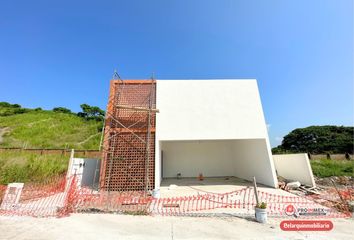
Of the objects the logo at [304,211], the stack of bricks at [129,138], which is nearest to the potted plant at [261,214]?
the logo at [304,211]

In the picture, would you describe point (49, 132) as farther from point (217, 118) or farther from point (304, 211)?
point (304, 211)

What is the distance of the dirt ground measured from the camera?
363cm

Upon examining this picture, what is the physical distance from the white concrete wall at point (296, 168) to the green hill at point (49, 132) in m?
16.6

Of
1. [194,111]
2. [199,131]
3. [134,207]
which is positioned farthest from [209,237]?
[194,111]

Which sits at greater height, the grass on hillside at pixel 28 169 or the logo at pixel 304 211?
the grass on hillside at pixel 28 169

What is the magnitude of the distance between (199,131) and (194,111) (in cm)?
111

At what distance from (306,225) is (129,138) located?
24.2 ft

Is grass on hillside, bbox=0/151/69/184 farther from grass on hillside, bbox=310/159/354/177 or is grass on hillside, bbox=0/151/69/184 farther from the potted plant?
grass on hillside, bbox=310/159/354/177

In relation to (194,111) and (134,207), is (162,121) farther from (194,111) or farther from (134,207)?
(134,207)

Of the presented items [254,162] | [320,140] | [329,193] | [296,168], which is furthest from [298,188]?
[320,140]

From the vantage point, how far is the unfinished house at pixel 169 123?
814 cm

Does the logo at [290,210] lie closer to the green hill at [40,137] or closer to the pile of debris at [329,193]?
the pile of debris at [329,193]

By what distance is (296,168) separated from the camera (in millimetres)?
8797

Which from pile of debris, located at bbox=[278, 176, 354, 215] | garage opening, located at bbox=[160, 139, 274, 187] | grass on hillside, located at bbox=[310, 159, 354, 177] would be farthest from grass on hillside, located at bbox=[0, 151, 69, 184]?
grass on hillside, located at bbox=[310, 159, 354, 177]
